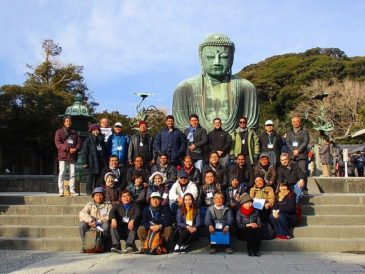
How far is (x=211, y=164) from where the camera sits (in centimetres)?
896

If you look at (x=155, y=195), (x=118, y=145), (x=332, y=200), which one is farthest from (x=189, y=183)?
(x=332, y=200)

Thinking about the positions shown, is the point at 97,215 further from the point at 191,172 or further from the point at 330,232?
the point at 330,232

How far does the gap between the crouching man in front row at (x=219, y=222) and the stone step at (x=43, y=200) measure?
283cm

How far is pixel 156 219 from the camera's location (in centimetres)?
792

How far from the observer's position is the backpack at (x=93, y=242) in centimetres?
777

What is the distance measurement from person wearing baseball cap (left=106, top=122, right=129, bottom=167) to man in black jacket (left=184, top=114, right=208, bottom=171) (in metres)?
1.30

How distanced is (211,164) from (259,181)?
0.98 metres

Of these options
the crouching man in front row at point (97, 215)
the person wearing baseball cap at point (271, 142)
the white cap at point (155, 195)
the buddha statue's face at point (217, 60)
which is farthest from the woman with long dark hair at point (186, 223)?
the buddha statue's face at point (217, 60)

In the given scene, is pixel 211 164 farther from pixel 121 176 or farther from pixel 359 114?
pixel 359 114

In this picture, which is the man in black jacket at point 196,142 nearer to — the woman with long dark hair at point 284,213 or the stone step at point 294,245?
the woman with long dark hair at point 284,213

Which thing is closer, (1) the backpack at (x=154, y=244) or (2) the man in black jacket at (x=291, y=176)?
(1) the backpack at (x=154, y=244)

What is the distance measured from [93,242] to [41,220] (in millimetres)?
1809

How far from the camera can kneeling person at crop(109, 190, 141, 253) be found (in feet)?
25.9

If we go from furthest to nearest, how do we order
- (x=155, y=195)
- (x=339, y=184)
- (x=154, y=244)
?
(x=339, y=184), (x=155, y=195), (x=154, y=244)
